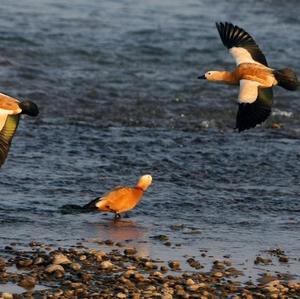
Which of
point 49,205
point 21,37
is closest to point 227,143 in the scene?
point 49,205

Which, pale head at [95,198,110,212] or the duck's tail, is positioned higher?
the duck's tail

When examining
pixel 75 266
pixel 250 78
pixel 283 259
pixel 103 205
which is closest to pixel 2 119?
pixel 103 205

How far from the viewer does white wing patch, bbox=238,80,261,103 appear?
10875 millimetres

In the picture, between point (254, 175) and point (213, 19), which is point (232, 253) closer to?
point (254, 175)

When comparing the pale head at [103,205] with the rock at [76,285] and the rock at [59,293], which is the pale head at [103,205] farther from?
the rock at [59,293]

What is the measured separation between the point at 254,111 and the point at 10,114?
237 centimetres

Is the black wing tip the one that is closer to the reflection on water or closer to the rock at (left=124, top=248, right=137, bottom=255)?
the reflection on water

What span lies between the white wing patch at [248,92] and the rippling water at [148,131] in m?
0.99

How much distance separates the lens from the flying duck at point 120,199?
1028cm

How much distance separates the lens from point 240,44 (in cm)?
1177

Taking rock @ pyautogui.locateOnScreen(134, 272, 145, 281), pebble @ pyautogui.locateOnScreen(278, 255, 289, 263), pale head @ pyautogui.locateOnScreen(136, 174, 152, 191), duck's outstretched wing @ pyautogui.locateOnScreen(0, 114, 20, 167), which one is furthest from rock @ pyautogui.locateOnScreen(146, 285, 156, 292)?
pale head @ pyautogui.locateOnScreen(136, 174, 152, 191)

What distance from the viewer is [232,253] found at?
9375 mm

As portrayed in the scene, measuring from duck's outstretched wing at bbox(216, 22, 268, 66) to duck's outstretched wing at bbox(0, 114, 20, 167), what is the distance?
2.80 m

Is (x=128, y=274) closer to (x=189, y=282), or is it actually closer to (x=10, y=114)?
(x=189, y=282)
